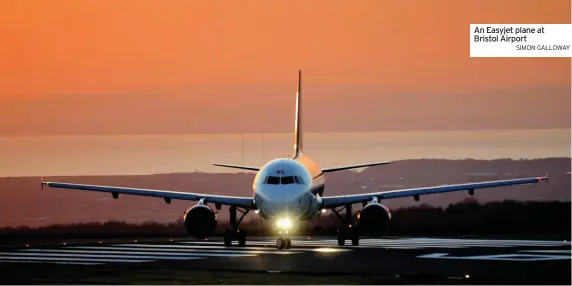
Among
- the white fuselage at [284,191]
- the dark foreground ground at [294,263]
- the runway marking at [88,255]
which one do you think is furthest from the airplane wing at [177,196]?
the runway marking at [88,255]

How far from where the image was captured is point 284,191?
53406 mm

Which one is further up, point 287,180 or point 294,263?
point 287,180

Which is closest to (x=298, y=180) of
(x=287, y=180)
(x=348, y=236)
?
(x=287, y=180)

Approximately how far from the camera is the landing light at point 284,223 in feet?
176

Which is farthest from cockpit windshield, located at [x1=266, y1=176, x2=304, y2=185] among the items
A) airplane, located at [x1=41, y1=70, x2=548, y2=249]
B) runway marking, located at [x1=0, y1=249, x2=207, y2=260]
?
runway marking, located at [x1=0, y1=249, x2=207, y2=260]

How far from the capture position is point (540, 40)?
5012 centimetres

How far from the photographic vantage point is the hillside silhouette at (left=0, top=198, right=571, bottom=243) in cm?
7506

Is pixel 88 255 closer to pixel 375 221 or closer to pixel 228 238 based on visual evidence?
pixel 228 238

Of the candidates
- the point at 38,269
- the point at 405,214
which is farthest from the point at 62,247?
the point at 405,214

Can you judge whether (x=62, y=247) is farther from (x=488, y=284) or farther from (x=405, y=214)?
(x=405, y=214)

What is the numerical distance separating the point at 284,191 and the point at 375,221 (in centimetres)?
480

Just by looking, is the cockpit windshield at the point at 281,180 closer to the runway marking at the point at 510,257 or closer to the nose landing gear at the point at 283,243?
the nose landing gear at the point at 283,243

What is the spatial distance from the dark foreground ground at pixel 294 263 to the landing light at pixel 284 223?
1244mm

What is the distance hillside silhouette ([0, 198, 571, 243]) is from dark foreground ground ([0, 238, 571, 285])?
16491mm
